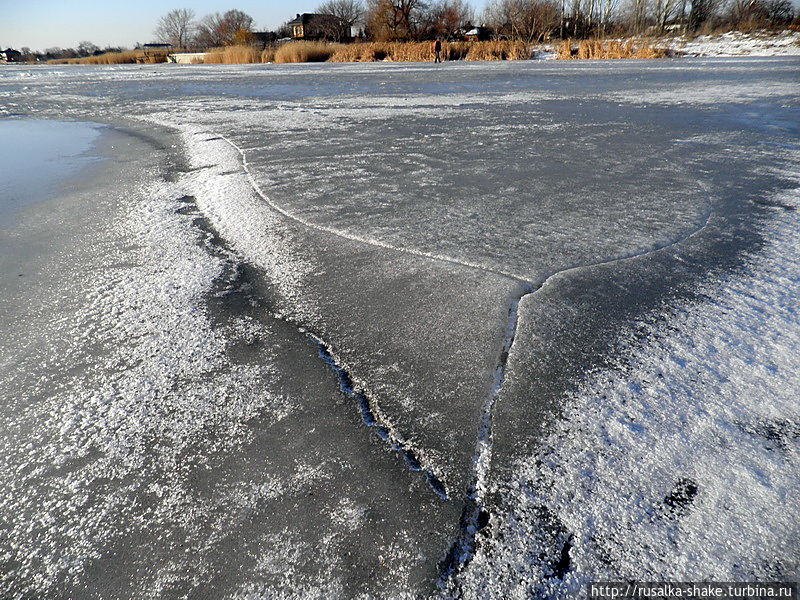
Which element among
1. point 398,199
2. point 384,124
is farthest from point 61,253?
point 384,124

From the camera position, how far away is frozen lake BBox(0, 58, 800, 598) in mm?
991

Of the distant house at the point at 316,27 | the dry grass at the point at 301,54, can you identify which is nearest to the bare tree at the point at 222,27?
the distant house at the point at 316,27

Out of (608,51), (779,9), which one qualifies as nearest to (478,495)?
(608,51)

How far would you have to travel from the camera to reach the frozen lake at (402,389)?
39.0 inches

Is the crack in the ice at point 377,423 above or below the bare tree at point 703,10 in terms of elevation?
below

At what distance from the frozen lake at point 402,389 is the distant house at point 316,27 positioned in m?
61.5

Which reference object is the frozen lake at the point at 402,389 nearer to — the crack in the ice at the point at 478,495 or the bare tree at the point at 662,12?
the crack in the ice at the point at 478,495

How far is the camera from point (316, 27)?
60.4 metres

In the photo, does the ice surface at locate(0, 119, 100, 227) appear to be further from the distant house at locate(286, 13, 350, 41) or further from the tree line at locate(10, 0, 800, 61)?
the distant house at locate(286, 13, 350, 41)

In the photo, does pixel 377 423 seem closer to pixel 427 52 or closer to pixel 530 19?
pixel 427 52

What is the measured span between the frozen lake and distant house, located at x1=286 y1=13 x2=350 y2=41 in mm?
61521

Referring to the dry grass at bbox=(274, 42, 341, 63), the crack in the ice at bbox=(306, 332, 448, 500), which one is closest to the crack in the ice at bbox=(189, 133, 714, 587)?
the crack in the ice at bbox=(306, 332, 448, 500)

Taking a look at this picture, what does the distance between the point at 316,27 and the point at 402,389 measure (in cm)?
7028

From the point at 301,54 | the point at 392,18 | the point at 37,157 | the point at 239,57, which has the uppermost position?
the point at 392,18
